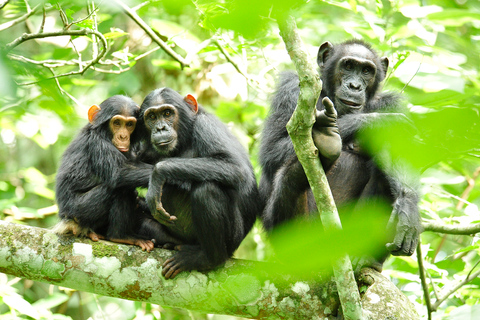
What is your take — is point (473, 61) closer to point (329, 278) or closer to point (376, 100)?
point (329, 278)

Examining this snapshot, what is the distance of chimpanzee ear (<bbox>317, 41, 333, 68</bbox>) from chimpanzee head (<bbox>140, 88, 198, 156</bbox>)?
1.28 m

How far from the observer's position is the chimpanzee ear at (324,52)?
15.1ft

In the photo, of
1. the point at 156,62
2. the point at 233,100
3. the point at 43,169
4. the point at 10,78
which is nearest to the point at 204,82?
the point at 233,100

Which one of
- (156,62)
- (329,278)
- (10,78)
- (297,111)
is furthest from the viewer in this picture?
(156,62)

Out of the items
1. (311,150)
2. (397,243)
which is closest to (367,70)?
(397,243)

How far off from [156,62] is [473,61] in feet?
19.3

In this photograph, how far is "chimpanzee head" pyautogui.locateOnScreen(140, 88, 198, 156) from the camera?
14.9 ft

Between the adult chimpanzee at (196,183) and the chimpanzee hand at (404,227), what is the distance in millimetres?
1290

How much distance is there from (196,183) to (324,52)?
177cm

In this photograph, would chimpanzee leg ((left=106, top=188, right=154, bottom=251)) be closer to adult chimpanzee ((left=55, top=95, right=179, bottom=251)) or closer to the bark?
adult chimpanzee ((left=55, top=95, right=179, bottom=251))

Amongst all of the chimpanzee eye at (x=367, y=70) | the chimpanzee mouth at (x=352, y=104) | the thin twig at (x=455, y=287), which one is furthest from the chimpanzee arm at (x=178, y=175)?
the thin twig at (x=455, y=287)

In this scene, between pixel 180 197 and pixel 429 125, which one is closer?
pixel 429 125

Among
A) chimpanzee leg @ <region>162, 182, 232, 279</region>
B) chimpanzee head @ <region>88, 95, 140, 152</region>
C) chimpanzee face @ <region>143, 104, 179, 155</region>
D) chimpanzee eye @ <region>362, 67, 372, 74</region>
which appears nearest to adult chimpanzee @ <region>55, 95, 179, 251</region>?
chimpanzee head @ <region>88, 95, 140, 152</region>

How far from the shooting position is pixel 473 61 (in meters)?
0.94
